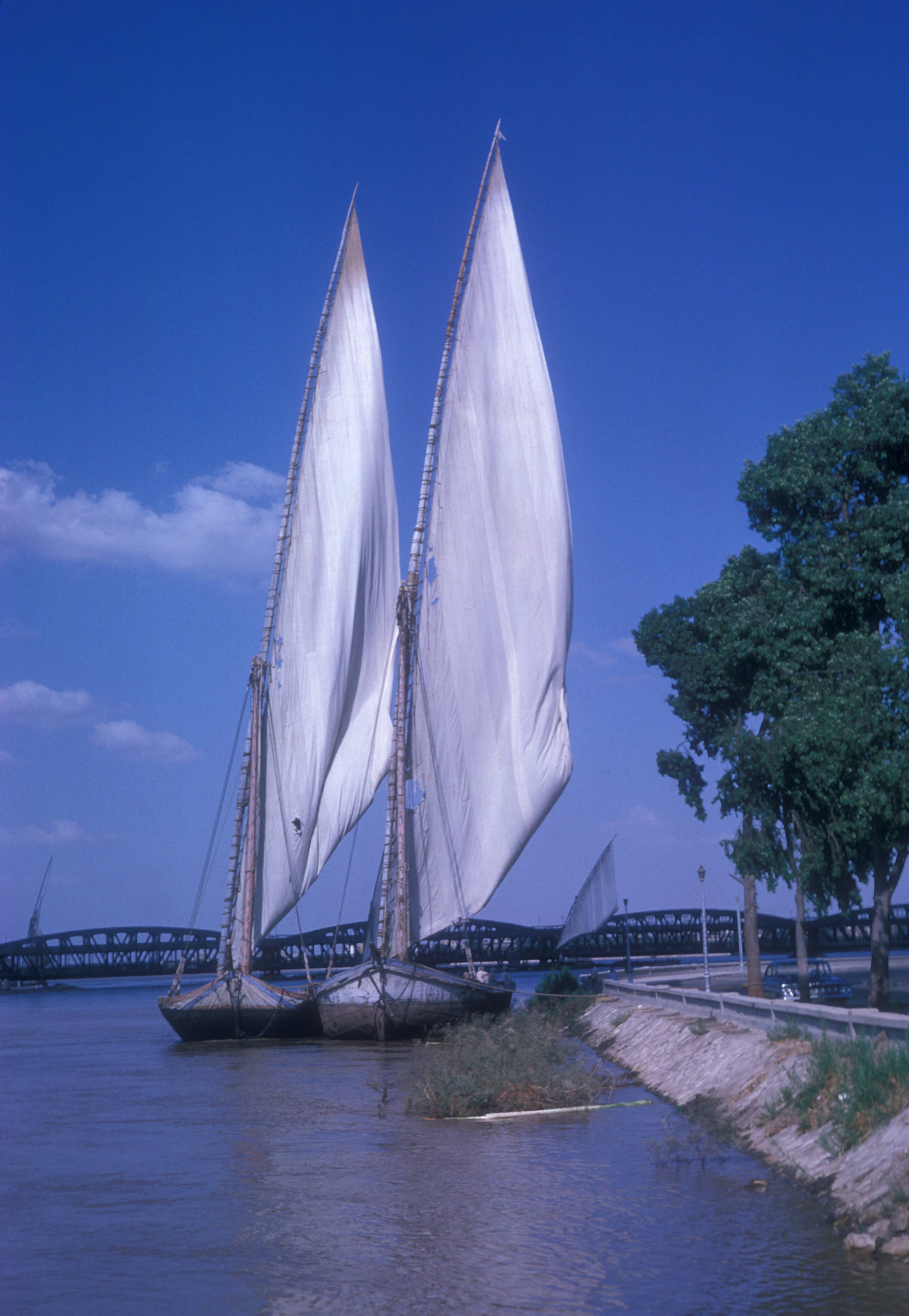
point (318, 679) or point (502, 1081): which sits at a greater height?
point (318, 679)

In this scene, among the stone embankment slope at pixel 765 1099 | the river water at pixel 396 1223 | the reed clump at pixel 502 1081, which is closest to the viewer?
the river water at pixel 396 1223

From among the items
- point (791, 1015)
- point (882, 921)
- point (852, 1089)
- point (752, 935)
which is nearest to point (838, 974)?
point (752, 935)

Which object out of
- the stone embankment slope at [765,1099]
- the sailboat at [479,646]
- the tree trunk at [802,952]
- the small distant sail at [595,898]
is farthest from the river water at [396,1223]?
the small distant sail at [595,898]

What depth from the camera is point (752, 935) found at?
131ft

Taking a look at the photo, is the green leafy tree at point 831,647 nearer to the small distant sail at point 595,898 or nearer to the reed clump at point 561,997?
the reed clump at point 561,997

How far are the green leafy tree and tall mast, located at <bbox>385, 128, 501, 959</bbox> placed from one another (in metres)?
15.3

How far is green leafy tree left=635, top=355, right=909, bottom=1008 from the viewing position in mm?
28734

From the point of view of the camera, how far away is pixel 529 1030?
91.6 ft

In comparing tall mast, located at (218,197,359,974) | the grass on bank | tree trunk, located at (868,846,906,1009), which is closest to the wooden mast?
tall mast, located at (218,197,359,974)

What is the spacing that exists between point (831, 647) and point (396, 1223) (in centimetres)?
2058

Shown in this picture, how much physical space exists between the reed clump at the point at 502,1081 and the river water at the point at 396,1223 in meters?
0.63

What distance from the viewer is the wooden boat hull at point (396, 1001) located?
43.5m

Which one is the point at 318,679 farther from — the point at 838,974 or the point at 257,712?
the point at 838,974

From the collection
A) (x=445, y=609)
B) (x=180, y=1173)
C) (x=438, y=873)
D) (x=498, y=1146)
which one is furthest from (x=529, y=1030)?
(x=445, y=609)
